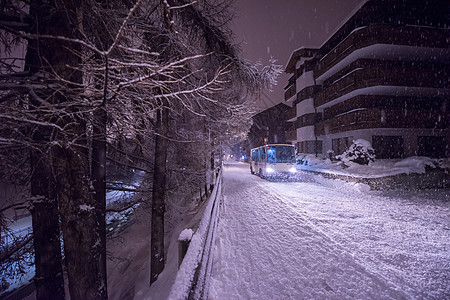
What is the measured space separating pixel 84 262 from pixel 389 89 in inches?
917

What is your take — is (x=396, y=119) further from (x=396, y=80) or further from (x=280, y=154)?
(x=280, y=154)

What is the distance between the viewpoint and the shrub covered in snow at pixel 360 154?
13133mm

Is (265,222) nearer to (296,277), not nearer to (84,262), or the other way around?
(296,277)

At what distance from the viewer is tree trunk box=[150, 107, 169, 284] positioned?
225 inches

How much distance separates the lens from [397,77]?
16359mm

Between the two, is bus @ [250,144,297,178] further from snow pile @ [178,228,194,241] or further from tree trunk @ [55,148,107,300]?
tree trunk @ [55,148,107,300]

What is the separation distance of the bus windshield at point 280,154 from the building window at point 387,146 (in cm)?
814

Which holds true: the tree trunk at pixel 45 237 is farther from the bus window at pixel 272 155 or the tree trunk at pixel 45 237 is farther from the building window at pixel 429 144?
the building window at pixel 429 144

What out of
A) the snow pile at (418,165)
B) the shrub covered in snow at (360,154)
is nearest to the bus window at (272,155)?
the shrub covered in snow at (360,154)

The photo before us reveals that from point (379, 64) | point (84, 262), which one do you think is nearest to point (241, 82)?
point (84, 262)

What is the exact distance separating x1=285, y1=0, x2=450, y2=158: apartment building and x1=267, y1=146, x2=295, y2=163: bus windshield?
272 inches

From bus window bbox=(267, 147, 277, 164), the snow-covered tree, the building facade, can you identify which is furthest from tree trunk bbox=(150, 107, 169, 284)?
the building facade

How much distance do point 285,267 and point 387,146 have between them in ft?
66.2

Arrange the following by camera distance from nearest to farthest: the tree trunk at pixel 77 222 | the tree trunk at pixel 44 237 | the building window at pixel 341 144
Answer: the tree trunk at pixel 77 222 < the tree trunk at pixel 44 237 < the building window at pixel 341 144
